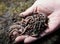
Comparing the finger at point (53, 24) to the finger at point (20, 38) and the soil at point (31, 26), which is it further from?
the finger at point (20, 38)

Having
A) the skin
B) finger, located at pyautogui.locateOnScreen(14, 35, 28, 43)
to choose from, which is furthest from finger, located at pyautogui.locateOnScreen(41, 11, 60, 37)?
finger, located at pyautogui.locateOnScreen(14, 35, 28, 43)

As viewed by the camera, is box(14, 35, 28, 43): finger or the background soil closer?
box(14, 35, 28, 43): finger

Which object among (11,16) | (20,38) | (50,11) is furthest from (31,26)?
(11,16)

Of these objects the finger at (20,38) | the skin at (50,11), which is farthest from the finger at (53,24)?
the finger at (20,38)

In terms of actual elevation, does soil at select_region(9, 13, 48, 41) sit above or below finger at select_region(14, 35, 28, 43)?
above

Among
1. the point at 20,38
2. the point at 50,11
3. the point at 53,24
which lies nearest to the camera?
the point at 20,38

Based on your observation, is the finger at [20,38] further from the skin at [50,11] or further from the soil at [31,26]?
the skin at [50,11]

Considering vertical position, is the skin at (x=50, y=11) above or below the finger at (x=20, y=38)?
above

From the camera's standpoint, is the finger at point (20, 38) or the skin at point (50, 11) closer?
the finger at point (20, 38)

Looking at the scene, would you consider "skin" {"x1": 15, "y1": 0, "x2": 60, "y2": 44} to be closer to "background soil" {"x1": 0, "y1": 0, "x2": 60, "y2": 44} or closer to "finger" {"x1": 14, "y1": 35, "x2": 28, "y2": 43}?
"background soil" {"x1": 0, "y1": 0, "x2": 60, "y2": 44}

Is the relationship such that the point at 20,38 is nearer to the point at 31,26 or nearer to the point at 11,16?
the point at 31,26

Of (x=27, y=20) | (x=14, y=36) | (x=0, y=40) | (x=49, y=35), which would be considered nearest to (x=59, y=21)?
(x=49, y=35)

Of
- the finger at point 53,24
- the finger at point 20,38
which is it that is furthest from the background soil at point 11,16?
the finger at point 20,38
